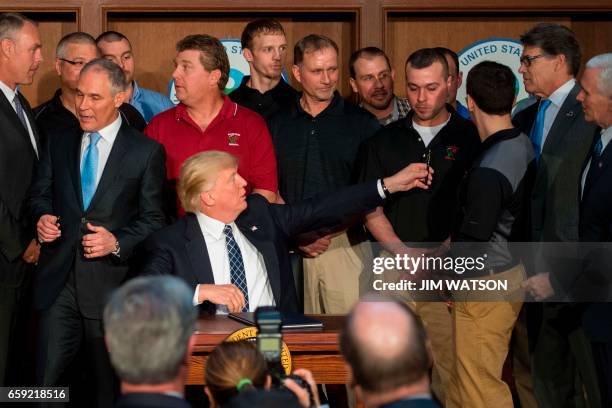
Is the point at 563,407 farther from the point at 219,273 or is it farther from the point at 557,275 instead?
the point at 219,273

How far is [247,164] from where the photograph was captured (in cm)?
499

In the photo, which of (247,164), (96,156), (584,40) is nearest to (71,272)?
(96,156)

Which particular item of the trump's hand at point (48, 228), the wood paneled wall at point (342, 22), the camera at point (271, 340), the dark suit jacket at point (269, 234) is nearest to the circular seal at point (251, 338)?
the dark suit jacket at point (269, 234)

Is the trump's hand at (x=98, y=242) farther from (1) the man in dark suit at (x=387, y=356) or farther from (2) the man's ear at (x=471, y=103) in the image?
(1) the man in dark suit at (x=387, y=356)

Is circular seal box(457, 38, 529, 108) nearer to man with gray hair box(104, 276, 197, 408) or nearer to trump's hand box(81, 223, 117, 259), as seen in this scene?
trump's hand box(81, 223, 117, 259)

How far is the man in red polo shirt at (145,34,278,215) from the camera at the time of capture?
4977mm

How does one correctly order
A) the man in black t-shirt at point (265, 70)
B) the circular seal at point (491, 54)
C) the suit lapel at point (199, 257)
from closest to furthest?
the suit lapel at point (199, 257)
the man in black t-shirt at point (265, 70)
the circular seal at point (491, 54)

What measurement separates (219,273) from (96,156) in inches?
32.0

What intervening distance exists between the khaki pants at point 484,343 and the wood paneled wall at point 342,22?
8.34ft

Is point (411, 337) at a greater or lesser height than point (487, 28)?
lesser

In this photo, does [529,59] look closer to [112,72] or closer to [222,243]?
[222,243]

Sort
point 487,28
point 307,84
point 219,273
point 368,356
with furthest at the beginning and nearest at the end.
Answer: point 487,28
point 307,84
point 219,273
point 368,356

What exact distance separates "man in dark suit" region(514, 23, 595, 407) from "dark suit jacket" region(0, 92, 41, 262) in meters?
2.24

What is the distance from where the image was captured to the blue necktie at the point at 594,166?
4203mm
